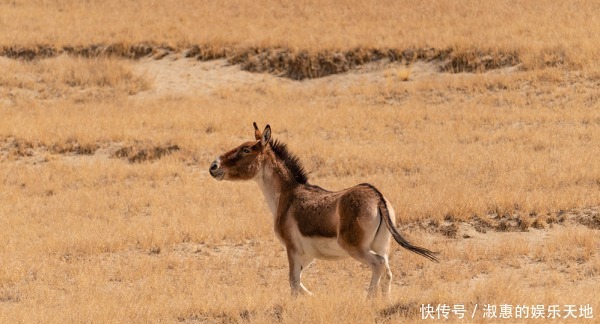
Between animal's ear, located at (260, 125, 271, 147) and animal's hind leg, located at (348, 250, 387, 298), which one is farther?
animal's ear, located at (260, 125, 271, 147)

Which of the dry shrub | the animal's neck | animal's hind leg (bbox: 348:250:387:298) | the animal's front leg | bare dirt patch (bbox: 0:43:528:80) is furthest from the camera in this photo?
bare dirt patch (bbox: 0:43:528:80)

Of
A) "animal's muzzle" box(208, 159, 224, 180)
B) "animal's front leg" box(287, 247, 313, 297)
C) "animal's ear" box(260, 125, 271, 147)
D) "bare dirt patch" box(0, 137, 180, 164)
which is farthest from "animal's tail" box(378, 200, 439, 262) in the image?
"bare dirt patch" box(0, 137, 180, 164)

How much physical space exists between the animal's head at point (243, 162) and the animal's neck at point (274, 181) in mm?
95

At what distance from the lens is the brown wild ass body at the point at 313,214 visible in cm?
957

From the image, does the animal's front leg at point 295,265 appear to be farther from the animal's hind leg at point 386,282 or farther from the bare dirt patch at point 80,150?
the bare dirt patch at point 80,150

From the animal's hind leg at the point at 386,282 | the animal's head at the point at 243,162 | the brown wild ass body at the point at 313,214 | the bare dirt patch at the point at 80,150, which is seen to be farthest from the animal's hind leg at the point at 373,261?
the bare dirt patch at the point at 80,150

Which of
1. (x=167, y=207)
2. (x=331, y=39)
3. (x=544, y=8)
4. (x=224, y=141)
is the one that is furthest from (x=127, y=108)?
→ (x=544, y=8)

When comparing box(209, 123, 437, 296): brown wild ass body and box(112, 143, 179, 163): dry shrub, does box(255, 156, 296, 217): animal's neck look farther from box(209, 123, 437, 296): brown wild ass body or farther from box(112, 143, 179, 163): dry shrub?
box(112, 143, 179, 163): dry shrub

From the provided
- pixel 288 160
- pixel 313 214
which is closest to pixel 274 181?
pixel 288 160

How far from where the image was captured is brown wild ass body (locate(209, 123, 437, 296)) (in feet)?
31.4

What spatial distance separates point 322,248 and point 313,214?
1.21 feet

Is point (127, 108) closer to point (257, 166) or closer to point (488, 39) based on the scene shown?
point (488, 39)

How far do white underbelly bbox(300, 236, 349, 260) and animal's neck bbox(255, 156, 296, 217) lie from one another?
0.72 meters

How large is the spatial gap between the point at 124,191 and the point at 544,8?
1902 centimetres
